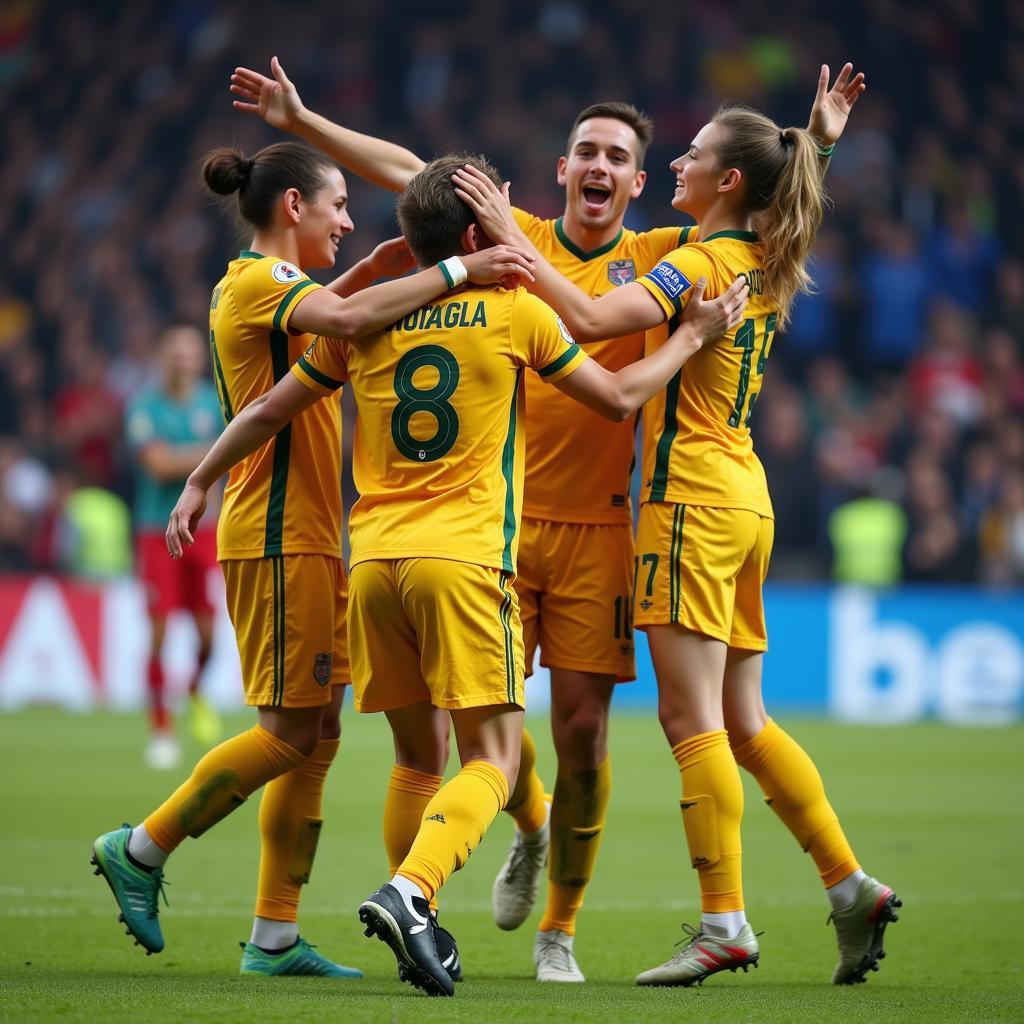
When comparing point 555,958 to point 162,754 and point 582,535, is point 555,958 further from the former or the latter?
point 162,754

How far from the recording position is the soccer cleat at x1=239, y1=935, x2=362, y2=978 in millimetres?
4434

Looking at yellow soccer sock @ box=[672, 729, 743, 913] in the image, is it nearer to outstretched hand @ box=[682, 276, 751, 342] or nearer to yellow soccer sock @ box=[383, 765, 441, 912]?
yellow soccer sock @ box=[383, 765, 441, 912]

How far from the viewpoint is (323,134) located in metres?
5.13

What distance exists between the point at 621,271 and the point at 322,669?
145cm

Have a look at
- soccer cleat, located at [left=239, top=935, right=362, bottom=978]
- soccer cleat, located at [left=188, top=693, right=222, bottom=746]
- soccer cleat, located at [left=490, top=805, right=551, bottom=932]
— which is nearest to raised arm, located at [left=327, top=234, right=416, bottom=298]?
soccer cleat, located at [left=490, top=805, right=551, bottom=932]

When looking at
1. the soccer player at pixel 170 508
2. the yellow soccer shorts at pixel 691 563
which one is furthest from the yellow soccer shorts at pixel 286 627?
the soccer player at pixel 170 508

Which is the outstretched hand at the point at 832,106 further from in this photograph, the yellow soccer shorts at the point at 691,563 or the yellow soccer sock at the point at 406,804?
the yellow soccer sock at the point at 406,804

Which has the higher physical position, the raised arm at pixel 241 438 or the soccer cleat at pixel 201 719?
the raised arm at pixel 241 438

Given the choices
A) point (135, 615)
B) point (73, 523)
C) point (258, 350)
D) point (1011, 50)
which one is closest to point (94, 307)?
point (73, 523)

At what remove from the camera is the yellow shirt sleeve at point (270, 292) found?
170 inches

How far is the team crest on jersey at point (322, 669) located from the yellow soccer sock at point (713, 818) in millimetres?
951

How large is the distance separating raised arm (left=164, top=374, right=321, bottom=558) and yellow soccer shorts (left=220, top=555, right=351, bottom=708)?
0.70 ft

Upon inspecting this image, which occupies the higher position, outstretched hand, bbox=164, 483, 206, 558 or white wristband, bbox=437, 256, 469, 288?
white wristband, bbox=437, 256, 469, 288

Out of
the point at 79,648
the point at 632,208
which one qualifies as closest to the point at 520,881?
the point at 79,648
